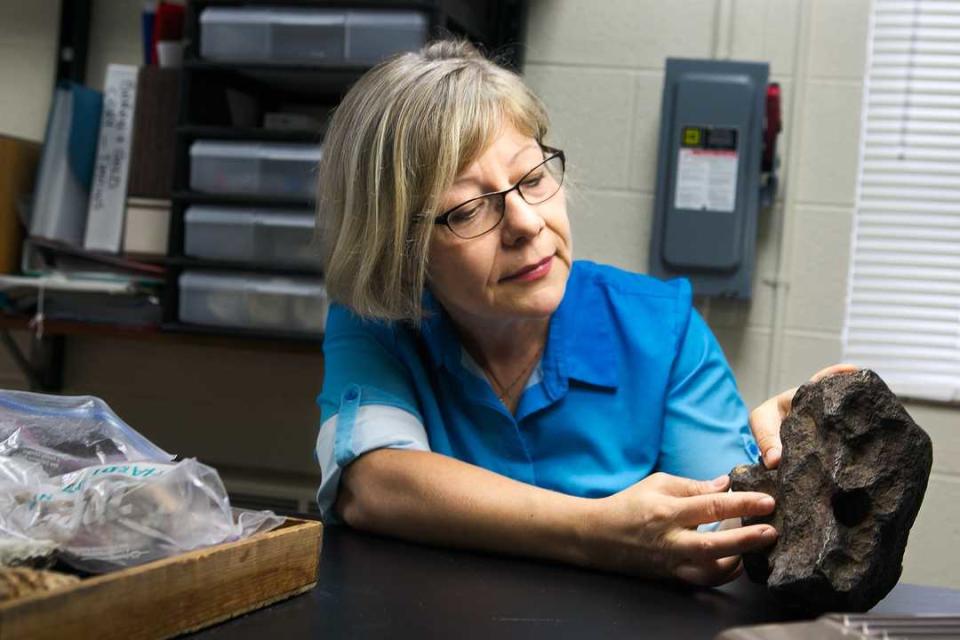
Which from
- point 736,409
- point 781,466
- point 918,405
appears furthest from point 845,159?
point 781,466

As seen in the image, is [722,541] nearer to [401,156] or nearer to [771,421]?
[771,421]

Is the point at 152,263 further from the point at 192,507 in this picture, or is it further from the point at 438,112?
the point at 192,507

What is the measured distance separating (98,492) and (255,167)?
1.27 metres

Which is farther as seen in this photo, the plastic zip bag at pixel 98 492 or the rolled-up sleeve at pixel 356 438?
the rolled-up sleeve at pixel 356 438

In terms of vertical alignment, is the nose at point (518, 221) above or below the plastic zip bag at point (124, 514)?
above

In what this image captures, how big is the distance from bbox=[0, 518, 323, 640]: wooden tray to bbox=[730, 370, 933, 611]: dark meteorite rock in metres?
0.41

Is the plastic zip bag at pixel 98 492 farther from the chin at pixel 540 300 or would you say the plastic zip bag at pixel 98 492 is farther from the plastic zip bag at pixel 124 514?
the chin at pixel 540 300

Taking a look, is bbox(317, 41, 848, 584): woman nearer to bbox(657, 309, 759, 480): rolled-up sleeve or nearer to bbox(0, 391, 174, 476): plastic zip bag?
bbox(657, 309, 759, 480): rolled-up sleeve

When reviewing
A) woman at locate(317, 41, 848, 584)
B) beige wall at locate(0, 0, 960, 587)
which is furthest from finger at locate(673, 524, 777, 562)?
beige wall at locate(0, 0, 960, 587)

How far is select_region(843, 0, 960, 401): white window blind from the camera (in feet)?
6.57

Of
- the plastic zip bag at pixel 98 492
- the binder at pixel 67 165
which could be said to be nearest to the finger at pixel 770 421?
the plastic zip bag at pixel 98 492

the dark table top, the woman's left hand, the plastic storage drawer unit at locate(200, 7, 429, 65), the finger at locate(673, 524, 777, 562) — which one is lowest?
the dark table top

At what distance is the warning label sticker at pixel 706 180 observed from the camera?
1.98 meters

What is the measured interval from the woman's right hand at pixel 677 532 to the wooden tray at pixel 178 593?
293 millimetres
